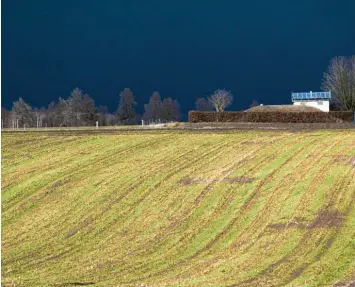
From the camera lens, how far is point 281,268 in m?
24.2

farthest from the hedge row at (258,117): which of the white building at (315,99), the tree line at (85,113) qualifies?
the tree line at (85,113)

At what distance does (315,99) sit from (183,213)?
73424 mm

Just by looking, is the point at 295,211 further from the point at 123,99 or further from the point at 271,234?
the point at 123,99

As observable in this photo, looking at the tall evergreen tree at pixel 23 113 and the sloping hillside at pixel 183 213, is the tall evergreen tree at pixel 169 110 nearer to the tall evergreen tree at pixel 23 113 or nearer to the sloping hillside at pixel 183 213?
the tall evergreen tree at pixel 23 113

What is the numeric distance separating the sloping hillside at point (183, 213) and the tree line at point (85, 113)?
69440 millimetres

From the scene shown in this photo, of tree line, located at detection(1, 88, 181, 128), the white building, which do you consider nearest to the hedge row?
the white building

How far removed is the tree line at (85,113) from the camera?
125m

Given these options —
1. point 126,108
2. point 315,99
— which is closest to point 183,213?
point 315,99

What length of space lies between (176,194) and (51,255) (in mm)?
10217

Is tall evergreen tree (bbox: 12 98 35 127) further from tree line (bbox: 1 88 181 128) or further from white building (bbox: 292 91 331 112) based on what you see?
white building (bbox: 292 91 331 112)

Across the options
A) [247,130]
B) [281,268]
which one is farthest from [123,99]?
[281,268]

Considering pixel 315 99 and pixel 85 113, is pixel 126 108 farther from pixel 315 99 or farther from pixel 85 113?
pixel 315 99

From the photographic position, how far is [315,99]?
10431cm

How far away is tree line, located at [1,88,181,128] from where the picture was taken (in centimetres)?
12481
